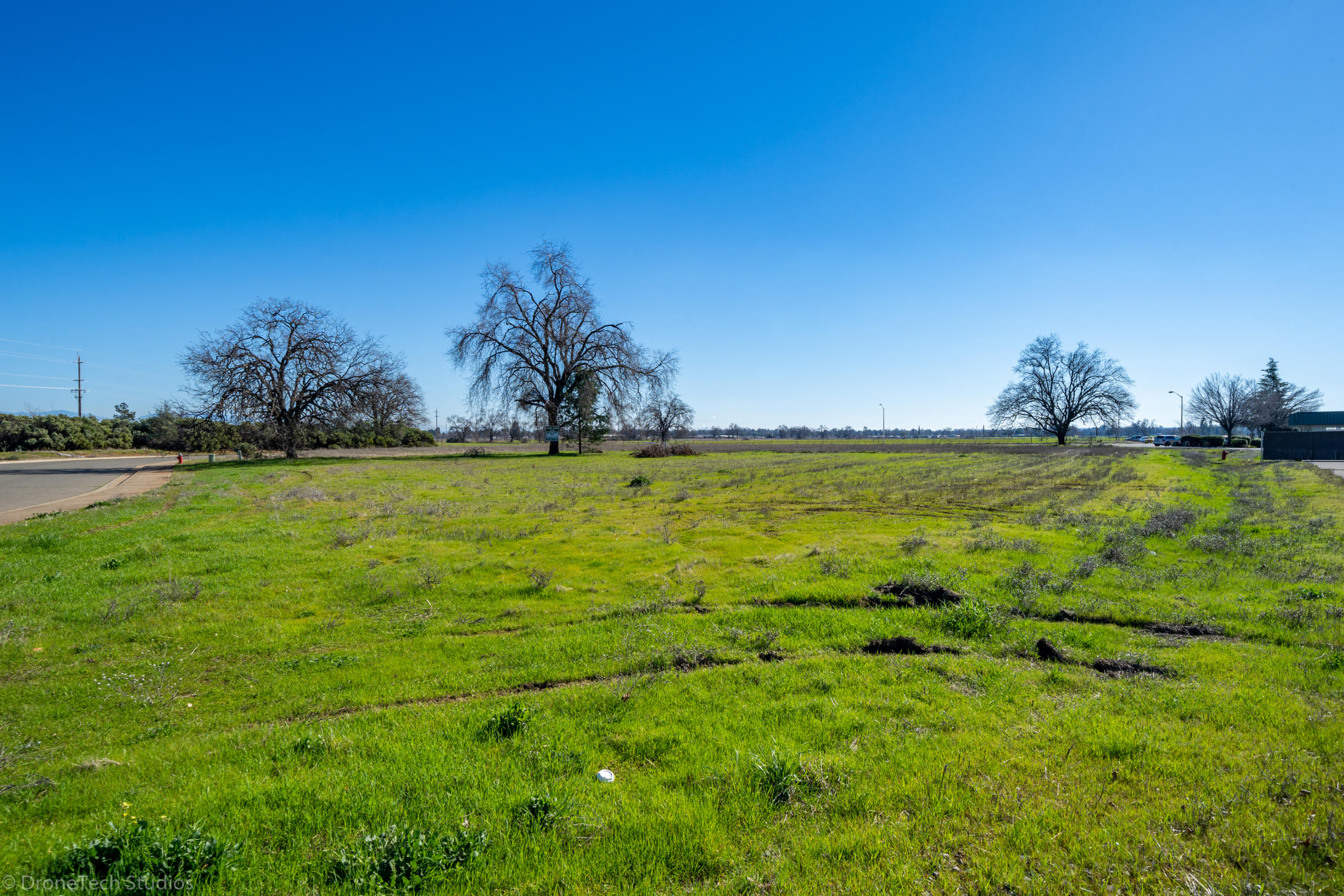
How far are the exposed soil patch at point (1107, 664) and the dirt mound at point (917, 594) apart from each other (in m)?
1.80

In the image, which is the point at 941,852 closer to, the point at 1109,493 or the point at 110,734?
the point at 110,734

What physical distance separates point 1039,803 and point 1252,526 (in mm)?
16315

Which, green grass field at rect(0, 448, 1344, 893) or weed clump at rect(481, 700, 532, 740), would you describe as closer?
green grass field at rect(0, 448, 1344, 893)

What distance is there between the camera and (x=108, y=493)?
22.4 m

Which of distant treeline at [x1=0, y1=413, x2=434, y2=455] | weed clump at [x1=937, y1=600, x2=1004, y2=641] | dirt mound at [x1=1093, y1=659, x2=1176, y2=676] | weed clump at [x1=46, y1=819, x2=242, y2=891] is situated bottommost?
dirt mound at [x1=1093, y1=659, x2=1176, y2=676]

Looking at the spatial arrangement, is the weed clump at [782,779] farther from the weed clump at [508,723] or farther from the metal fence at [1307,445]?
the metal fence at [1307,445]

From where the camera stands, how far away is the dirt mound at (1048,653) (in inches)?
275

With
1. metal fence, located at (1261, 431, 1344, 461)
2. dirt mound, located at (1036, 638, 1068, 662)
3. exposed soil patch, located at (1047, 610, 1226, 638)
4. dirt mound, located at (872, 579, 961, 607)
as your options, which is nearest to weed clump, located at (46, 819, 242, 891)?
dirt mound, located at (1036, 638, 1068, 662)

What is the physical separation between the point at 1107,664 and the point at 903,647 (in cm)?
227

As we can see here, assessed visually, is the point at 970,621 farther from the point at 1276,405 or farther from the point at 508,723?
the point at 1276,405

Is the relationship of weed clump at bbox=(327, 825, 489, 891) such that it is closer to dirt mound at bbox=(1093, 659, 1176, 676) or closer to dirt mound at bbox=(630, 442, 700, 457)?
dirt mound at bbox=(1093, 659, 1176, 676)

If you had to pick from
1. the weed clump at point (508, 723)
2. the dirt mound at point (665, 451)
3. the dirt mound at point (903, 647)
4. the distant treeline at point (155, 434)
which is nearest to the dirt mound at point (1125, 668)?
the dirt mound at point (903, 647)

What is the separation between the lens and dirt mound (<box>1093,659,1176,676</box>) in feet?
21.4

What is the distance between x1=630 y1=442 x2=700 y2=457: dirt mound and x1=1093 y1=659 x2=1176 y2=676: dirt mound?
1816 inches
